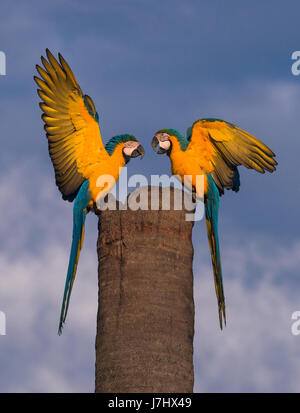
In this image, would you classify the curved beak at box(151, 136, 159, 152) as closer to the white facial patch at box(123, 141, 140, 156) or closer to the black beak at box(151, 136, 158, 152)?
the black beak at box(151, 136, 158, 152)

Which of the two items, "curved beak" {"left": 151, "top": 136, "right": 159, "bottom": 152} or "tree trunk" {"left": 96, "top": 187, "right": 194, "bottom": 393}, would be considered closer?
"tree trunk" {"left": 96, "top": 187, "right": 194, "bottom": 393}

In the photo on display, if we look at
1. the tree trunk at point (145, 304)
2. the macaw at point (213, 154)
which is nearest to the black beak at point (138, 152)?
the macaw at point (213, 154)

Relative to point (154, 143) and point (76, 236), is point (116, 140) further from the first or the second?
point (76, 236)

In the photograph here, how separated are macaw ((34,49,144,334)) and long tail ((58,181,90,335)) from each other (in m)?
0.11

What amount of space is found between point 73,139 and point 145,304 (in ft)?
9.74

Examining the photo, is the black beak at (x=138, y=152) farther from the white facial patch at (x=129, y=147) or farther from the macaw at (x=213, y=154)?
the macaw at (x=213, y=154)

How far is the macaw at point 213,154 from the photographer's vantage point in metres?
9.11

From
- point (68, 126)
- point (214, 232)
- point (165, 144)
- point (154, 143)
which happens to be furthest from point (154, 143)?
point (214, 232)

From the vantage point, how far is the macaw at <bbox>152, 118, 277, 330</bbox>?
359 inches

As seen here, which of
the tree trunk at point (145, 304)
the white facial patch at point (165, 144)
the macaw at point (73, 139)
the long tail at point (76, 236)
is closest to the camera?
the tree trunk at point (145, 304)

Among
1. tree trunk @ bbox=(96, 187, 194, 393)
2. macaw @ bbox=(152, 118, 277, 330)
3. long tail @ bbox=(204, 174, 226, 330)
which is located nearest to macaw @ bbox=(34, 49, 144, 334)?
macaw @ bbox=(152, 118, 277, 330)

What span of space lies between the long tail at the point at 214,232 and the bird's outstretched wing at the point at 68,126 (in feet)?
4.56
